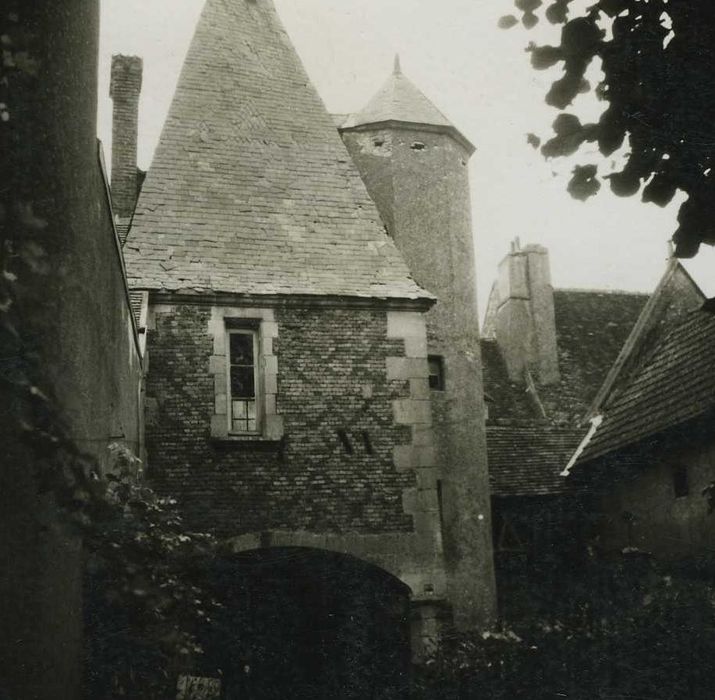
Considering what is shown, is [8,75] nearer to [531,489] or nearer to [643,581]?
[643,581]

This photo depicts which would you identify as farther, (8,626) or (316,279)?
(316,279)

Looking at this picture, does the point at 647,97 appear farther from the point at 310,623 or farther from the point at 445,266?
the point at 445,266

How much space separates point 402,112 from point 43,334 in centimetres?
1531

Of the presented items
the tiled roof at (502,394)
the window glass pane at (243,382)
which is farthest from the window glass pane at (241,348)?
the tiled roof at (502,394)

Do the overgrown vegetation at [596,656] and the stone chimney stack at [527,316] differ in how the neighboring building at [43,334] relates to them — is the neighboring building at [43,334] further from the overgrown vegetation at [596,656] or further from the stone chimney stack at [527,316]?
the stone chimney stack at [527,316]

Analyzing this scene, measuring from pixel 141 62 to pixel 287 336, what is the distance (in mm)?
6396

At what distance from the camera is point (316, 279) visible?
14.1m

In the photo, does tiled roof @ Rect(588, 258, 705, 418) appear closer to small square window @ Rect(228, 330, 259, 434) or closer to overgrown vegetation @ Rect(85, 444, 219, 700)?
small square window @ Rect(228, 330, 259, 434)

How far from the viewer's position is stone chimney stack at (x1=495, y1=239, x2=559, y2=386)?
27766 mm

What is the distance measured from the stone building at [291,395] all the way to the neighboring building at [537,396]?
3.95 meters

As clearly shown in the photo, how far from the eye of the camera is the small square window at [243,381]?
43.9ft

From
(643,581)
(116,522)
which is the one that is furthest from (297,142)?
(116,522)

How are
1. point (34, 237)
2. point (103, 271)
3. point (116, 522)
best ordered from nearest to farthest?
point (34, 237)
point (116, 522)
point (103, 271)

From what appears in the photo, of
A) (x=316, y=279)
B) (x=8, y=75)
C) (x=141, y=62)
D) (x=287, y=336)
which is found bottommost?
(x=8, y=75)
